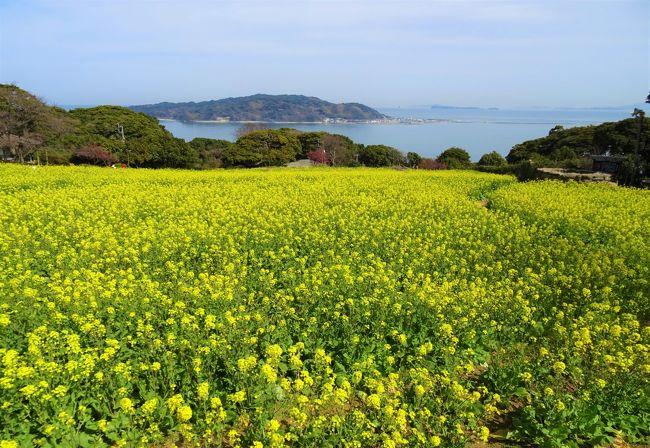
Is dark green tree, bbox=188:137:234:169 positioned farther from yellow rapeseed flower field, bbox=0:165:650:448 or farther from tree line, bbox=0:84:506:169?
yellow rapeseed flower field, bbox=0:165:650:448

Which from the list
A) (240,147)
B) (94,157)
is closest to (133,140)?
(94,157)

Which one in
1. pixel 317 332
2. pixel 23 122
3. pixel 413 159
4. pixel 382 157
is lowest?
pixel 317 332

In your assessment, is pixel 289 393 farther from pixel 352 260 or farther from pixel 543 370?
pixel 352 260

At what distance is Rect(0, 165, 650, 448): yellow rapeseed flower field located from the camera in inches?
178

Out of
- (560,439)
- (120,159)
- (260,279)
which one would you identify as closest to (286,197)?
(260,279)

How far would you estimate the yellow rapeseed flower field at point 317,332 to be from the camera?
4.52 m

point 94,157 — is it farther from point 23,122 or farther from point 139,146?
Result: point 23,122

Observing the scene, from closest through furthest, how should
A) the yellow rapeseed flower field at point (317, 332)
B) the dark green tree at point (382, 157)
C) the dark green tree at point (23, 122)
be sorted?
the yellow rapeseed flower field at point (317, 332), the dark green tree at point (23, 122), the dark green tree at point (382, 157)

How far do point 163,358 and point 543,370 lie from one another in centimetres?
530

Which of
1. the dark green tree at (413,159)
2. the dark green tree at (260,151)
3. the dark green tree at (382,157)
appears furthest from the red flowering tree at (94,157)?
the dark green tree at (413,159)

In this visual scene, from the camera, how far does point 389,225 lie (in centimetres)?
1295

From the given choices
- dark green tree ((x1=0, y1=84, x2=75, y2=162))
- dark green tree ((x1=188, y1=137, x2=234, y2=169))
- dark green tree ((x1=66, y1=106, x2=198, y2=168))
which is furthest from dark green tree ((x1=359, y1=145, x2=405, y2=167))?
dark green tree ((x1=0, y1=84, x2=75, y2=162))

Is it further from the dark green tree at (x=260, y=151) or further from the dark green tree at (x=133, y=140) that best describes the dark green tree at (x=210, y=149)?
the dark green tree at (x=133, y=140)

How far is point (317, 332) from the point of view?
6391 mm
